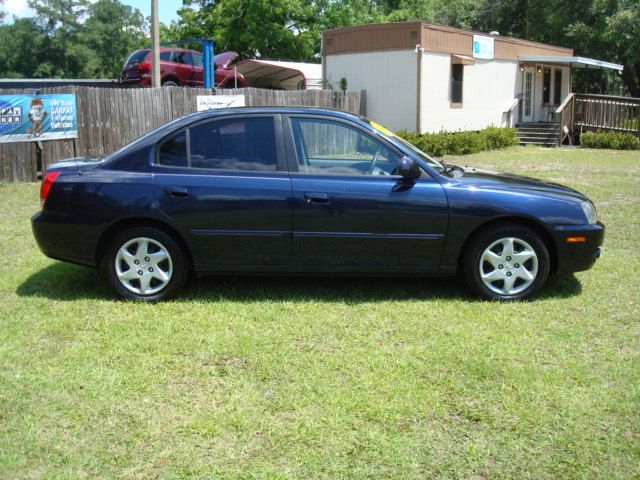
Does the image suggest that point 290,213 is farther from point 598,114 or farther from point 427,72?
point 598,114

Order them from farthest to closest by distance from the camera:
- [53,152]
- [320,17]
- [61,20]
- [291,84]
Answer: [61,20], [320,17], [291,84], [53,152]

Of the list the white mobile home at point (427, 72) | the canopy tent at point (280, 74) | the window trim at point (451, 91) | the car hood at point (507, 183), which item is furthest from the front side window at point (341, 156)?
the canopy tent at point (280, 74)

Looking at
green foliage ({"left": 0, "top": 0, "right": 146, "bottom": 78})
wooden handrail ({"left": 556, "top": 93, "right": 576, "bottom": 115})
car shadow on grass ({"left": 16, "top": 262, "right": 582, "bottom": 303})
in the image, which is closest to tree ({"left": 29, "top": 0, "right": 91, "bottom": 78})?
green foliage ({"left": 0, "top": 0, "right": 146, "bottom": 78})

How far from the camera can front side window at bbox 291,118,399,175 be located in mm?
5695

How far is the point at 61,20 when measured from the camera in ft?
236

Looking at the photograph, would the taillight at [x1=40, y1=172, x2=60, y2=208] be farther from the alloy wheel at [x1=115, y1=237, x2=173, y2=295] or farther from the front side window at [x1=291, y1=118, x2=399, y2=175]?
the front side window at [x1=291, y1=118, x2=399, y2=175]

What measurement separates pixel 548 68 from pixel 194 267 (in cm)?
2649

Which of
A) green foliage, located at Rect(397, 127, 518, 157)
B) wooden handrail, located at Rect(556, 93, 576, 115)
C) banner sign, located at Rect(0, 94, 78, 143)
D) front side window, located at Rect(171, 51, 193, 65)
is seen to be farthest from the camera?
wooden handrail, located at Rect(556, 93, 576, 115)

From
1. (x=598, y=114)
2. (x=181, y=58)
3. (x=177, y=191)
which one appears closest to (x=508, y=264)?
(x=177, y=191)

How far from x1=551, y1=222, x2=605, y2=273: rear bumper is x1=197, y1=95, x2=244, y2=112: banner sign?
11447 mm

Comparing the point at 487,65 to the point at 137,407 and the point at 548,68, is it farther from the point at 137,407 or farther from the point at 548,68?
the point at 137,407

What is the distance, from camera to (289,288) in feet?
20.0

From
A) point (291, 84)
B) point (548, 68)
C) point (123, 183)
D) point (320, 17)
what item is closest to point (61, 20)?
point (320, 17)

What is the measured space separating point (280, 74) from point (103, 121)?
1437 centimetres
